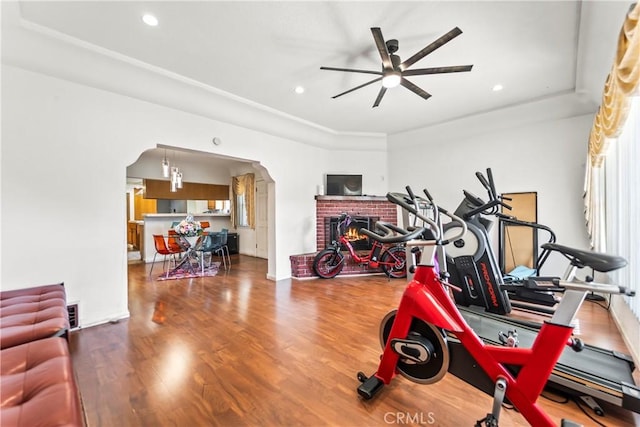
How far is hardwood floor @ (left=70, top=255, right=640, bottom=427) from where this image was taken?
5.28 ft

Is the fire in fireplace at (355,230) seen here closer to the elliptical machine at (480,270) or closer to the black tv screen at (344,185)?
the black tv screen at (344,185)

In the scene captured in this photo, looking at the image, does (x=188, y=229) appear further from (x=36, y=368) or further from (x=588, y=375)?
(x=588, y=375)

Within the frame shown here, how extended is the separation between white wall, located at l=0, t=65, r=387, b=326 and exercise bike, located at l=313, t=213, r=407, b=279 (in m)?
2.96

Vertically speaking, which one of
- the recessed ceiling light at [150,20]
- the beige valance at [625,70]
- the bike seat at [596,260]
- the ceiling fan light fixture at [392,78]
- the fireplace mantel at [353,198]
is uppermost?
the recessed ceiling light at [150,20]

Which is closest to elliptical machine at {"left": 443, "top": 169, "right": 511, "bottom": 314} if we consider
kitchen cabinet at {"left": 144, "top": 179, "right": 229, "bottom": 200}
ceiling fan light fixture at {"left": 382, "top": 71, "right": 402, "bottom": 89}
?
ceiling fan light fixture at {"left": 382, "top": 71, "right": 402, "bottom": 89}

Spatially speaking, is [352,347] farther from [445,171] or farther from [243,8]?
[445,171]

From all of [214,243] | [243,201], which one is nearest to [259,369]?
[214,243]

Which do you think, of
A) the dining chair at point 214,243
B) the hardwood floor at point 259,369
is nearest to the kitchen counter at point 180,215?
the dining chair at point 214,243

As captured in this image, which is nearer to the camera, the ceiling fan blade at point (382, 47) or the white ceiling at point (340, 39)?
the ceiling fan blade at point (382, 47)

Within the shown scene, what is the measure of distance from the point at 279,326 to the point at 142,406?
4.49 feet

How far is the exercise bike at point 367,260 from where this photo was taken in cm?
500

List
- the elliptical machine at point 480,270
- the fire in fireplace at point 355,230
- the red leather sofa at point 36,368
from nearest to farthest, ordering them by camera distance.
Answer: the red leather sofa at point 36,368, the elliptical machine at point 480,270, the fire in fireplace at point 355,230

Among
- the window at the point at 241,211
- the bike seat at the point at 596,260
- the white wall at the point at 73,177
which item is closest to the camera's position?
the bike seat at the point at 596,260

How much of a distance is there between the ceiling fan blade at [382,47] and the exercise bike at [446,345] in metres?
1.36
